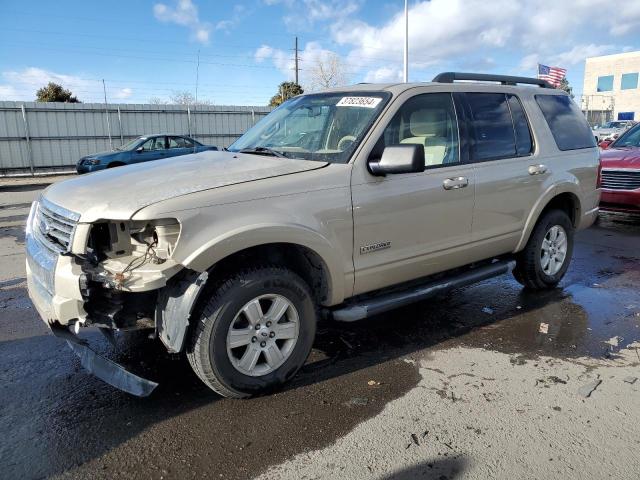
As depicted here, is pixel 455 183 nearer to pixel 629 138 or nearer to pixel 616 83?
pixel 629 138

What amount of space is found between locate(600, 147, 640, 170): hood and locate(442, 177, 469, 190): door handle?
5.71 metres

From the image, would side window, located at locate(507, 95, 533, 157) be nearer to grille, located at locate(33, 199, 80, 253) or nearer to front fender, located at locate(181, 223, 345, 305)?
front fender, located at locate(181, 223, 345, 305)

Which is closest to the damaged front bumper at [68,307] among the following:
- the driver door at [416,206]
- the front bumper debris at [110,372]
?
the front bumper debris at [110,372]

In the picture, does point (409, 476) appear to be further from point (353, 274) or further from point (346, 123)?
point (346, 123)

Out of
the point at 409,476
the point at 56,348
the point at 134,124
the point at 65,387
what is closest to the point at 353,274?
the point at 409,476

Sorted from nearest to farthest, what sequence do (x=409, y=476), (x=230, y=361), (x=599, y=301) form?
(x=409, y=476), (x=230, y=361), (x=599, y=301)

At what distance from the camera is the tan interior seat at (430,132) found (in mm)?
4004

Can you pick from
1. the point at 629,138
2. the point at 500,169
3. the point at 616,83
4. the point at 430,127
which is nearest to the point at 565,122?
the point at 500,169

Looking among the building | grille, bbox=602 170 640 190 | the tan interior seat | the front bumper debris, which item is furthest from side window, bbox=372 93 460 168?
the building

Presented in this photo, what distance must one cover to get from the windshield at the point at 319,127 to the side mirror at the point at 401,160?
0.25 m

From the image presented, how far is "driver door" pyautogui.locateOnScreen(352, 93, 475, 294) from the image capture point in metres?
3.56

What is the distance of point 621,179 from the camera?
8625 mm

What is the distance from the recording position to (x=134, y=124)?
2227 cm

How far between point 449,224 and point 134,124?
20852 millimetres
